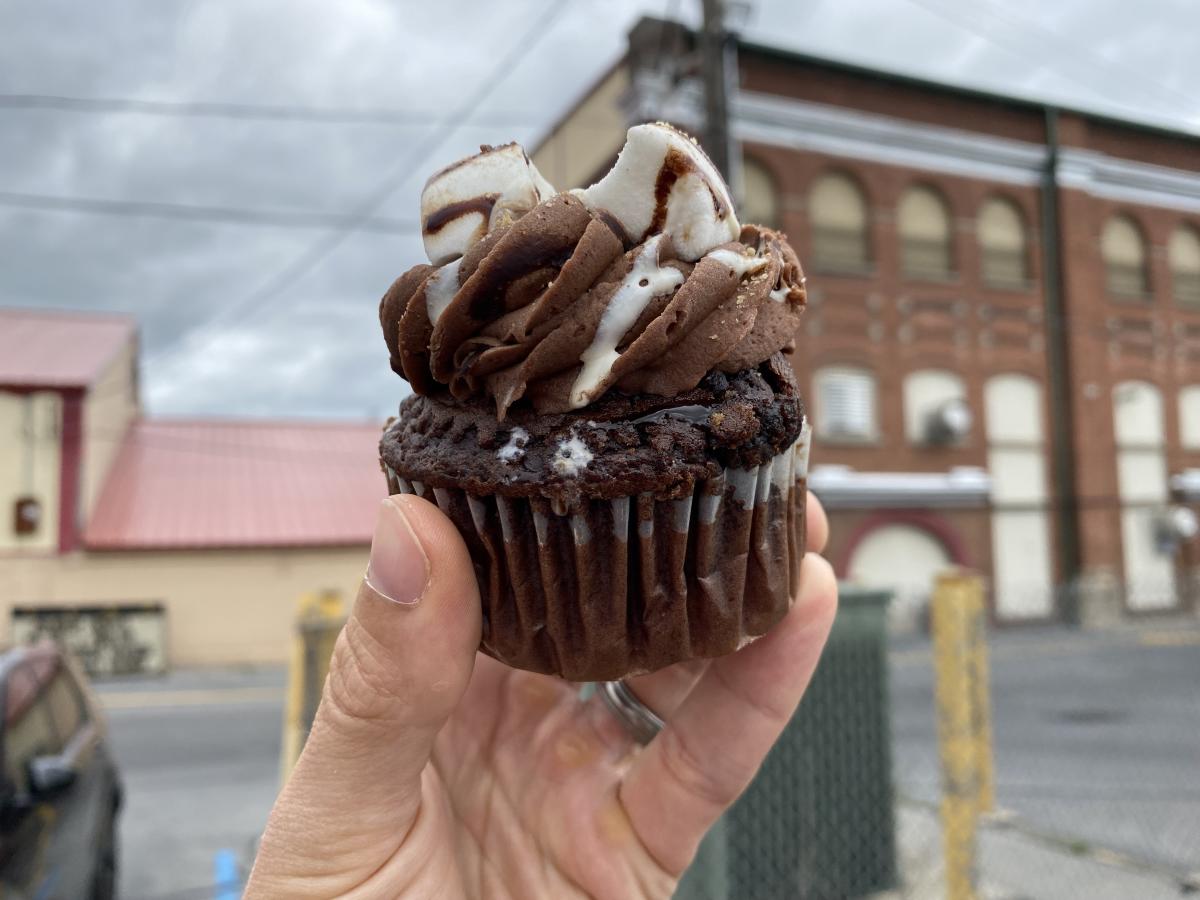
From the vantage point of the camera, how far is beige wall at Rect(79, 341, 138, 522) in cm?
1808

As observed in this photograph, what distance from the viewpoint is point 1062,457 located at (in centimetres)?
2006

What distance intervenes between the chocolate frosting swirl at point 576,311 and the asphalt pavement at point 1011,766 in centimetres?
442

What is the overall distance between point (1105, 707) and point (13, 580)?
18.6 m

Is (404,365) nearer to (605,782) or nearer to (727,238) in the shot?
(727,238)

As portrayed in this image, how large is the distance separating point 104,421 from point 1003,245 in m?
19.4

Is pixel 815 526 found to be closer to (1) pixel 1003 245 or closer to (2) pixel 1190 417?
(1) pixel 1003 245

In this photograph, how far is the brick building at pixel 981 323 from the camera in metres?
17.4

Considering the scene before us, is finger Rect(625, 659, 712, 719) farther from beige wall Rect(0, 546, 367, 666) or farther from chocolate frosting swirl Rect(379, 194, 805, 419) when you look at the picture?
beige wall Rect(0, 546, 367, 666)

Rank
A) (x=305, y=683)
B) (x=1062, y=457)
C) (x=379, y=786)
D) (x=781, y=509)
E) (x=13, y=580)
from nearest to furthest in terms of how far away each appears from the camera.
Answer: (x=379, y=786)
(x=781, y=509)
(x=305, y=683)
(x=13, y=580)
(x=1062, y=457)

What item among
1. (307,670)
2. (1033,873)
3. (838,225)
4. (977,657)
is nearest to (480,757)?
(307,670)


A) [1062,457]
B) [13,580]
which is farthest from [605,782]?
[1062,457]

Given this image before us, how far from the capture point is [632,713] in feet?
7.99

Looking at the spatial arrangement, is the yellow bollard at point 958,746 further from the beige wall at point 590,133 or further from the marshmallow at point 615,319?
the beige wall at point 590,133

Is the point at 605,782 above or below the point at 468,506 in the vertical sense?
below
